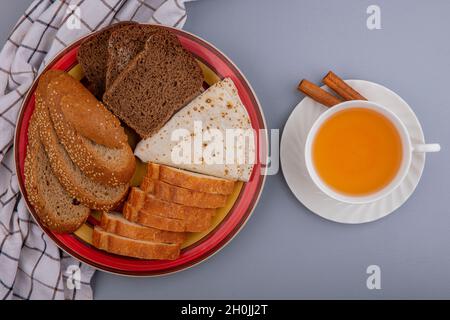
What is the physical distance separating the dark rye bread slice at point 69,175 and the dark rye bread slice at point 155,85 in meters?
0.15

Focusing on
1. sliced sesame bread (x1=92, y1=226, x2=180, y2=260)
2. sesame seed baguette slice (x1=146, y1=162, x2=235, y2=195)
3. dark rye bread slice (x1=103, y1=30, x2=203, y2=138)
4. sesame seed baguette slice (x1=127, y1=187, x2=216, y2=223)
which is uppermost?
dark rye bread slice (x1=103, y1=30, x2=203, y2=138)

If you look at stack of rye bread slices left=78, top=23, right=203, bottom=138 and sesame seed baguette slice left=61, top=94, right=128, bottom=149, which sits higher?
stack of rye bread slices left=78, top=23, right=203, bottom=138

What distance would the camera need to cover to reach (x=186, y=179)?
117cm

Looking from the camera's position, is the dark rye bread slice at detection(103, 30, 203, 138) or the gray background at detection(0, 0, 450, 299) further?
the gray background at detection(0, 0, 450, 299)

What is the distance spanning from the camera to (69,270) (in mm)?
1328

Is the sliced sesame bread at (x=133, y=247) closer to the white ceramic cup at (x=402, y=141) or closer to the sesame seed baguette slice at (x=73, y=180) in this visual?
the sesame seed baguette slice at (x=73, y=180)

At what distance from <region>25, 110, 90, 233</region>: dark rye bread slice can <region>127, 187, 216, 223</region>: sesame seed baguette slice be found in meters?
0.15

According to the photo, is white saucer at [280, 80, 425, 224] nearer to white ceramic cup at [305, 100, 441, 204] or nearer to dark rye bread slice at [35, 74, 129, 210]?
white ceramic cup at [305, 100, 441, 204]

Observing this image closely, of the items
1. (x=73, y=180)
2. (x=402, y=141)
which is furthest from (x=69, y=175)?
(x=402, y=141)

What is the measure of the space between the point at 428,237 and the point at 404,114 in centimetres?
34

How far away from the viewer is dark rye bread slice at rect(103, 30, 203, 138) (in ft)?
3.92

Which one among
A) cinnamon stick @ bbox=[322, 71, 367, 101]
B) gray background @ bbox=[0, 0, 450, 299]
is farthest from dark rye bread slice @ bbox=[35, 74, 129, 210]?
cinnamon stick @ bbox=[322, 71, 367, 101]

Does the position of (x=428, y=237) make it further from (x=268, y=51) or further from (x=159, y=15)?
(x=159, y=15)
